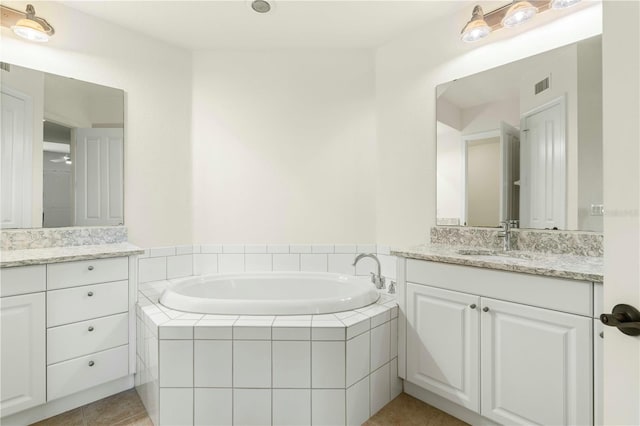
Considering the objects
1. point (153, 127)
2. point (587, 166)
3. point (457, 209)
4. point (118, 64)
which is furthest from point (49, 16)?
point (587, 166)

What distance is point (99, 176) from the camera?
2184 millimetres

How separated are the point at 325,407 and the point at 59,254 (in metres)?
1.61

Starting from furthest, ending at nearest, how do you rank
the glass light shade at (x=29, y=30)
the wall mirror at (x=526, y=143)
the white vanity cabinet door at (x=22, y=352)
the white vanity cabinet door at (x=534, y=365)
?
the glass light shade at (x=29, y=30), the wall mirror at (x=526, y=143), the white vanity cabinet door at (x=22, y=352), the white vanity cabinet door at (x=534, y=365)

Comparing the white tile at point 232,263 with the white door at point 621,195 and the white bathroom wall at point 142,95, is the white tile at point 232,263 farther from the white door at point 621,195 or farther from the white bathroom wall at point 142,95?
the white door at point 621,195

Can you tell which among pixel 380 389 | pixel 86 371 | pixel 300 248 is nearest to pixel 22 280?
pixel 86 371

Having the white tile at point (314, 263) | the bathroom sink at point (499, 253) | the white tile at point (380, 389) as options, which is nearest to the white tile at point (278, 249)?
the white tile at point (314, 263)

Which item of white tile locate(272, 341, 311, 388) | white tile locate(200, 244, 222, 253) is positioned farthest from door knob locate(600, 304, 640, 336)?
white tile locate(200, 244, 222, 253)

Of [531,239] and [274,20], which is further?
[274,20]

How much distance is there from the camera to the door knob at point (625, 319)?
1.83 feet

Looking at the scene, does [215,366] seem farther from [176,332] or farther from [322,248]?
[322,248]

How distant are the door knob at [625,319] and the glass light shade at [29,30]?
2791 millimetres

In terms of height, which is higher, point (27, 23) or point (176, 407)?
point (27, 23)

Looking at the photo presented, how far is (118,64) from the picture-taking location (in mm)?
2262

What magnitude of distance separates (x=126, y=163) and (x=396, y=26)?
85.9 inches
